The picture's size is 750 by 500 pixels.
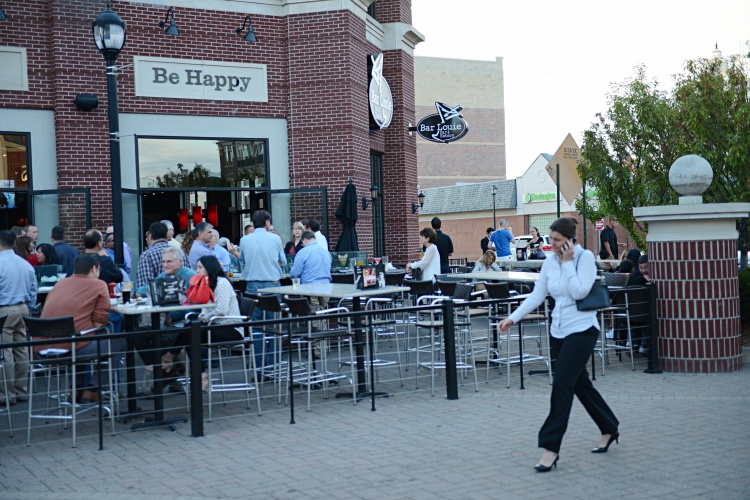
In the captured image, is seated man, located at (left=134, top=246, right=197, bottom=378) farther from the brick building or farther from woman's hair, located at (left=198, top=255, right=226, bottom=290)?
the brick building

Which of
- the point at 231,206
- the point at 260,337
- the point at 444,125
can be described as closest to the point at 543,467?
the point at 260,337

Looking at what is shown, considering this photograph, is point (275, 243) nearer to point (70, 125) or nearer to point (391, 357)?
point (391, 357)

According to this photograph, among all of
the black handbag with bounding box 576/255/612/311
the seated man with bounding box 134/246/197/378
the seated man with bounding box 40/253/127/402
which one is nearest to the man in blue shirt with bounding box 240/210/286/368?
the seated man with bounding box 134/246/197/378

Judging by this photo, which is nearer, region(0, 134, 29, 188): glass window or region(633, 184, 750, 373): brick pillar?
region(633, 184, 750, 373): brick pillar

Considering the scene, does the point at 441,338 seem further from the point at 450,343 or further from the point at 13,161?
the point at 13,161

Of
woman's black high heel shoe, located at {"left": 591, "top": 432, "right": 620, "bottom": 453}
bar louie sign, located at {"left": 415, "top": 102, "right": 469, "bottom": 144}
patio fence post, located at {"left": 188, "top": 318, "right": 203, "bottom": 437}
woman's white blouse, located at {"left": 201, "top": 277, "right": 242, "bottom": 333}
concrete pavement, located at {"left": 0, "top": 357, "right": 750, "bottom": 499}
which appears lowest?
concrete pavement, located at {"left": 0, "top": 357, "right": 750, "bottom": 499}

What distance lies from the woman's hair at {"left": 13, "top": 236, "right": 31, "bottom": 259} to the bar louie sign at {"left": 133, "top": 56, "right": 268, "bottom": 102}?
254 inches

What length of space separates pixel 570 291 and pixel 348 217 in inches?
434

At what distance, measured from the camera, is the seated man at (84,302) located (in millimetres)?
8477

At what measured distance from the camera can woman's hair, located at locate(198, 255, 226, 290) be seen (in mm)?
9102

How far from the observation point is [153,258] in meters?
10.1

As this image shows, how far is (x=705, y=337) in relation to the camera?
10.5 meters

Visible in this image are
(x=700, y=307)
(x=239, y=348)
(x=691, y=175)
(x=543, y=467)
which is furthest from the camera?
(x=691, y=175)

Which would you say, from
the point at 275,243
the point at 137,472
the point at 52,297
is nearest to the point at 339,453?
the point at 137,472
